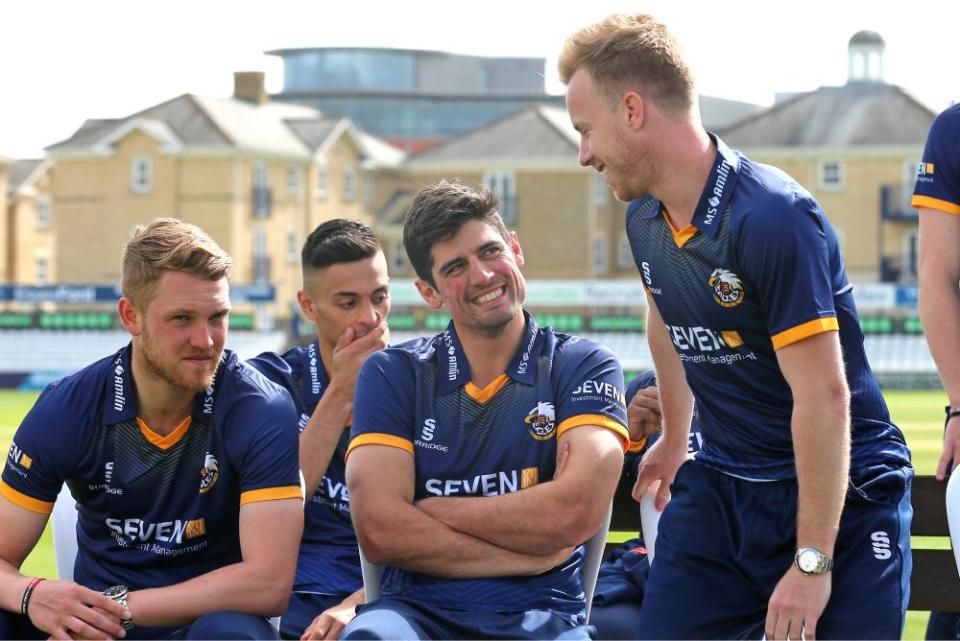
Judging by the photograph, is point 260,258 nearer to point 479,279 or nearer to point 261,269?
point 261,269

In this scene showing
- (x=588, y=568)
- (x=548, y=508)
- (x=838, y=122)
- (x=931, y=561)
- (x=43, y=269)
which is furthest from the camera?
(x=43, y=269)

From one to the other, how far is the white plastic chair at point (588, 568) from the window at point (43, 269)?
218 ft

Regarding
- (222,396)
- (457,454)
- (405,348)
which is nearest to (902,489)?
(457,454)

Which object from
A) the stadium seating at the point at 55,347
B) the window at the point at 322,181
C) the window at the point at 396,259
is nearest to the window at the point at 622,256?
the window at the point at 396,259

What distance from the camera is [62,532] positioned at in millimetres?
4578

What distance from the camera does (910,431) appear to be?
70.6ft

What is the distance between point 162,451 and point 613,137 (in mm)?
1717

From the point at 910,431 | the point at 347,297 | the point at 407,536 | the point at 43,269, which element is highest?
the point at 347,297

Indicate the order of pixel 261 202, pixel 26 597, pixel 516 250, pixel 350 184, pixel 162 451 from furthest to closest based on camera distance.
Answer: pixel 350 184, pixel 261 202, pixel 516 250, pixel 162 451, pixel 26 597

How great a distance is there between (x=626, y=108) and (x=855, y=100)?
61.8m

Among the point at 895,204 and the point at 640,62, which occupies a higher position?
the point at 895,204

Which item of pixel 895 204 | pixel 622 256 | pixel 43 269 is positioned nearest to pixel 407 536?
pixel 895 204

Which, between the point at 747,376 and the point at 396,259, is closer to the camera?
the point at 747,376

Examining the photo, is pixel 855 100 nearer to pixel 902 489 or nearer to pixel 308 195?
pixel 308 195
